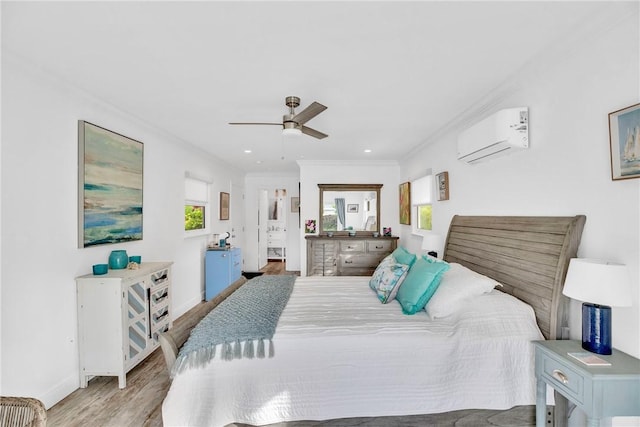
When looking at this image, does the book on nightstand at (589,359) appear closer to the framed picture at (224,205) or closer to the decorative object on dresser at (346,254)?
the decorative object on dresser at (346,254)

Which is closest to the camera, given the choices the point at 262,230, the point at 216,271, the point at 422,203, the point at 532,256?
the point at 532,256

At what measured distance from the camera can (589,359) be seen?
1367mm

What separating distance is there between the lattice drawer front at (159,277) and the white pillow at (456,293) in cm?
247

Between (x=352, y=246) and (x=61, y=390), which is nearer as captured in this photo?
(x=61, y=390)

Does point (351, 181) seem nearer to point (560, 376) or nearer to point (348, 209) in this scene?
point (348, 209)

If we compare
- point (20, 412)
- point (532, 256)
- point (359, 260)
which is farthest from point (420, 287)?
point (359, 260)

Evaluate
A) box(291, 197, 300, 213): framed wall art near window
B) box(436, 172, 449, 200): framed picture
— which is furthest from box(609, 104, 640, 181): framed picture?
box(291, 197, 300, 213): framed wall art near window

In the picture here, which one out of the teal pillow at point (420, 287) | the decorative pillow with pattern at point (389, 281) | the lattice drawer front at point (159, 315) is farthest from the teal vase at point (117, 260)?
the teal pillow at point (420, 287)

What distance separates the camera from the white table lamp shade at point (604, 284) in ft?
4.19

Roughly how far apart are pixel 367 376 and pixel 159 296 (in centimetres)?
221

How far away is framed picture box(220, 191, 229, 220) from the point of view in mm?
5461

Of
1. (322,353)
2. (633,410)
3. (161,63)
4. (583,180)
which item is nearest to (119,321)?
(322,353)

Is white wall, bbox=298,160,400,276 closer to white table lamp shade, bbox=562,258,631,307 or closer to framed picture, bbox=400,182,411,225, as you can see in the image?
framed picture, bbox=400,182,411,225

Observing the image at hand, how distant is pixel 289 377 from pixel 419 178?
11.6ft
